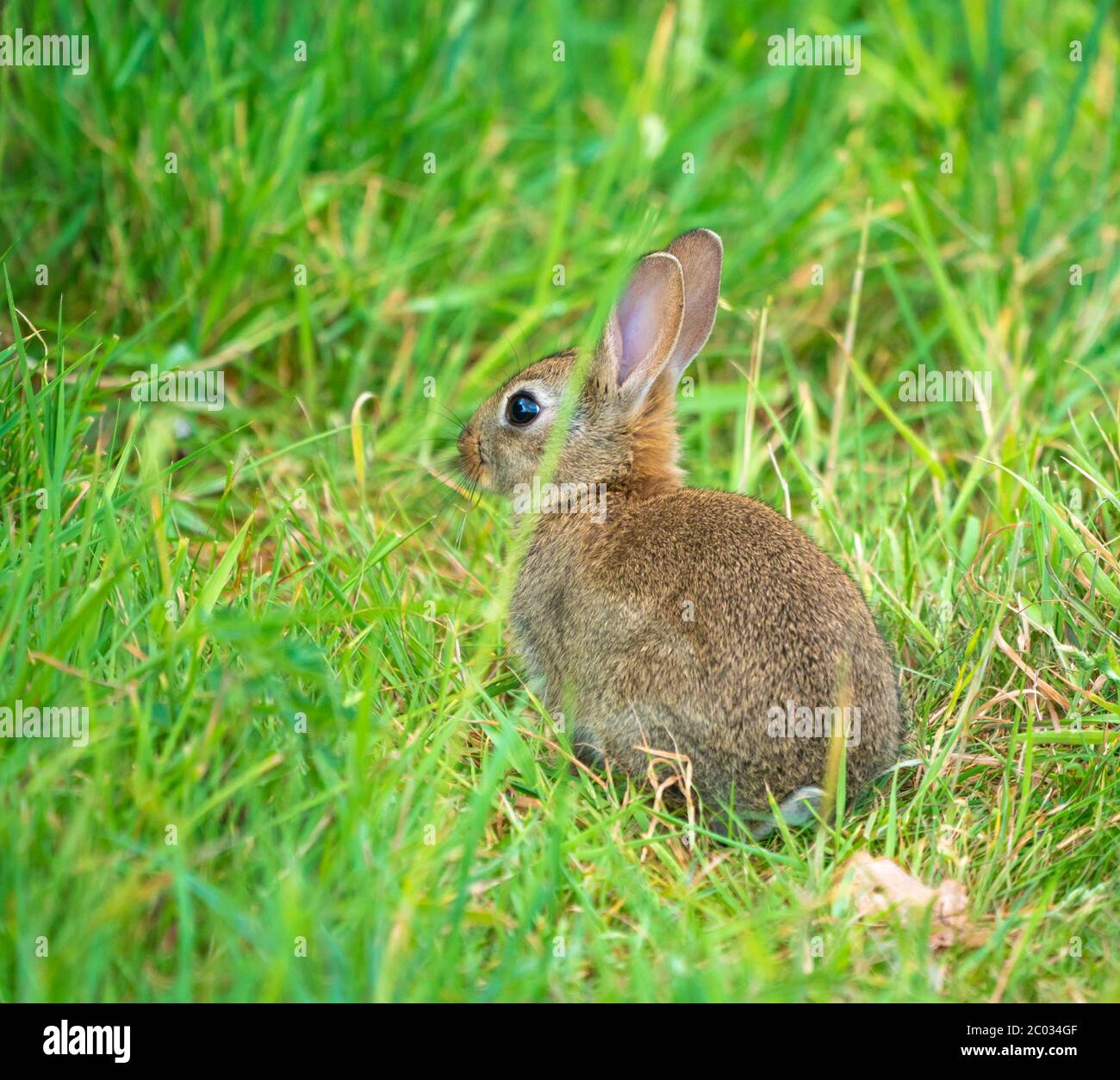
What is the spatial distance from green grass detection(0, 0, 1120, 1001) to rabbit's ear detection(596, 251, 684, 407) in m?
0.29

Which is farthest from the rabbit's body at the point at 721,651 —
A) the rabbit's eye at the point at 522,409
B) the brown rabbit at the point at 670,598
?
the rabbit's eye at the point at 522,409

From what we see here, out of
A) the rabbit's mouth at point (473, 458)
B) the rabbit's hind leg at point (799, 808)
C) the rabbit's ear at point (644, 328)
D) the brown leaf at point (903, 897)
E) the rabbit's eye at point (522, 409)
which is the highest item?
the rabbit's ear at point (644, 328)

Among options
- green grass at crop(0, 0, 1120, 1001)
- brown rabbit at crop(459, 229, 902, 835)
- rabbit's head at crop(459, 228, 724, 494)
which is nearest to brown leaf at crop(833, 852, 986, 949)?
green grass at crop(0, 0, 1120, 1001)

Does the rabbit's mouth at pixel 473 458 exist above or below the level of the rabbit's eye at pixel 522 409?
below

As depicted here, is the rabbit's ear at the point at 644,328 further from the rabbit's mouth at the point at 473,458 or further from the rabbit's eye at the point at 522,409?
the rabbit's mouth at the point at 473,458

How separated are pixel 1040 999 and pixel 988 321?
3.59 m

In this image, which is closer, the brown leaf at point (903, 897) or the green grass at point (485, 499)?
the green grass at point (485, 499)

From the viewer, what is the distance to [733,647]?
431 centimetres

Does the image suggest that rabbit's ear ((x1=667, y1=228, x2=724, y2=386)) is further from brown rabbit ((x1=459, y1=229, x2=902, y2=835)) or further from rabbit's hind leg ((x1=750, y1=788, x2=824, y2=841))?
rabbit's hind leg ((x1=750, y1=788, x2=824, y2=841))

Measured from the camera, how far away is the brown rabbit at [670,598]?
428 cm

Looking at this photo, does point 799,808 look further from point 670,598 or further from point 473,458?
point 473,458

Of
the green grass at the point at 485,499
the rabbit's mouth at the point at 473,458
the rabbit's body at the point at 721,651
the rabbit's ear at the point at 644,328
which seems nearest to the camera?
the green grass at the point at 485,499

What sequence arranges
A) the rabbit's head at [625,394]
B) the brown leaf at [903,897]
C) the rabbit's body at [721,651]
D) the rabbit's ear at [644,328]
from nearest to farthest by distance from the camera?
1. the brown leaf at [903,897]
2. the rabbit's body at [721,651]
3. the rabbit's ear at [644,328]
4. the rabbit's head at [625,394]

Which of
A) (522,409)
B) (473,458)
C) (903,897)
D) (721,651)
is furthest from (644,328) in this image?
(903,897)
